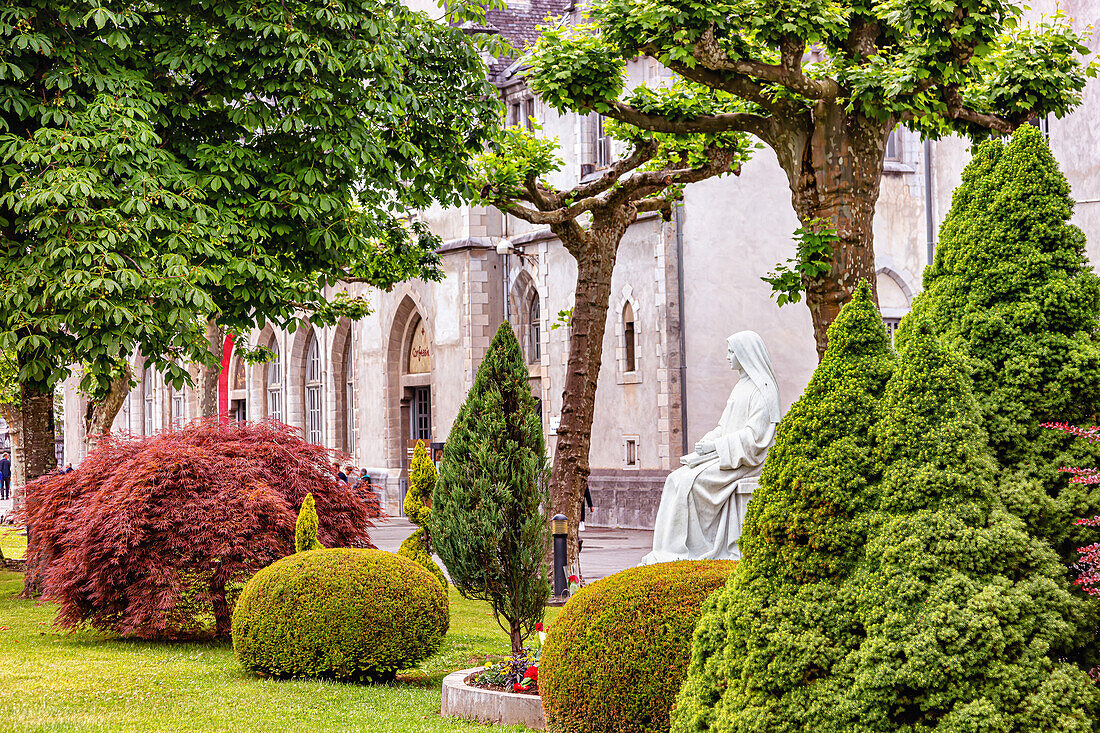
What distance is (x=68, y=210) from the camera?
10477mm

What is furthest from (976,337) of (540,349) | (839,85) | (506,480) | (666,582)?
(540,349)

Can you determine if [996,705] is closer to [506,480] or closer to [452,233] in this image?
[506,480]

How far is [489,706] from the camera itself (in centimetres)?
878

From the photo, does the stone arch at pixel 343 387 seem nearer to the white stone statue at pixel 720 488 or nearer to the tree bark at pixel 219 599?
the tree bark at pixel 219 599

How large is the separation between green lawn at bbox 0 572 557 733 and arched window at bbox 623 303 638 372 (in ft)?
55.4

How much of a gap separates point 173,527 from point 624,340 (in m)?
18.7

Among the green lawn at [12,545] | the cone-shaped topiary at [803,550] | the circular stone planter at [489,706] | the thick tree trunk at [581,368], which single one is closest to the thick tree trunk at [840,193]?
the circular stone planter at [489,706]

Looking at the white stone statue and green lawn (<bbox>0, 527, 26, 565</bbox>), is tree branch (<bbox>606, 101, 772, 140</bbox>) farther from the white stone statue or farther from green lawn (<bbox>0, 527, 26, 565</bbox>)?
green lawn (<bbox>0, 527, 26, 565</bbox>)

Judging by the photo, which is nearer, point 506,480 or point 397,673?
point 506,480

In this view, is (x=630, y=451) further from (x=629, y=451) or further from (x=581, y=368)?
(x=581, y=368)

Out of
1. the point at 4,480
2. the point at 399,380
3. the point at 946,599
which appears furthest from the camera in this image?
the point at 4,480

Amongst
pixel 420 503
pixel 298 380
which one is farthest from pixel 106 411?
pixel 420 503

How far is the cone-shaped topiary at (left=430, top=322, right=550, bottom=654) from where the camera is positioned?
9.63 meters

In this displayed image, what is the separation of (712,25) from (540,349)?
22719 millimetres
